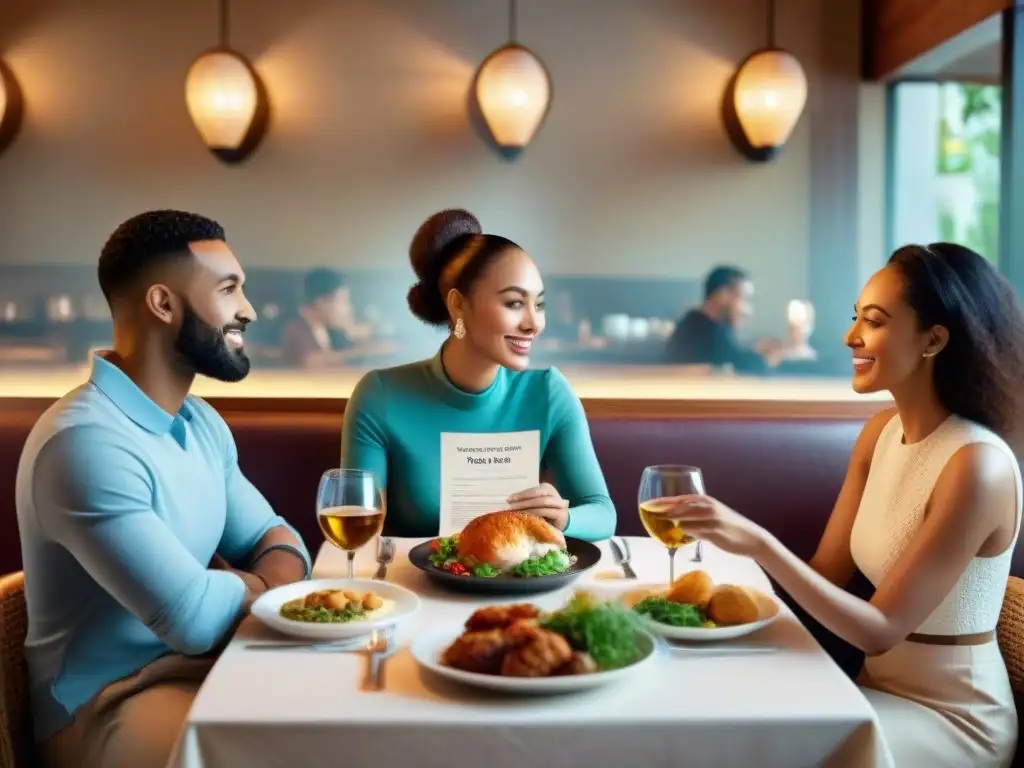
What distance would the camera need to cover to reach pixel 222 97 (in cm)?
340

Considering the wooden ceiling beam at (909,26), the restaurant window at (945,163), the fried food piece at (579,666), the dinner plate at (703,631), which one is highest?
the wooden ceiling beam at (909,26)

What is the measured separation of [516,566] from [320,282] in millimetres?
2075

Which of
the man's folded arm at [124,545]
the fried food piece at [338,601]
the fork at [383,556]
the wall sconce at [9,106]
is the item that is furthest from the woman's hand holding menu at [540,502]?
the wall sconce at [9,106]

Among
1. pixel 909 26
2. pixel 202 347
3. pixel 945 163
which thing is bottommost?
pixel 202 347

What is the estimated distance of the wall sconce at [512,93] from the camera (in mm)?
3428

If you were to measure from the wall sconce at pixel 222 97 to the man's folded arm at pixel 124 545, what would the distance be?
2054 mm

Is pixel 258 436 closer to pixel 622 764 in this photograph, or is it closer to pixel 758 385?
pixel 758 385

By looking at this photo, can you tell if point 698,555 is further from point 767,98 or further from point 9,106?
point 9,106

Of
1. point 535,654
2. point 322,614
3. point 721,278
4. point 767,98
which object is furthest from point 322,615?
point 767,98

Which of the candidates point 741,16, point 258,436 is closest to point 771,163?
point 741,16

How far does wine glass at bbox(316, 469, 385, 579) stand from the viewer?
1.64 metres

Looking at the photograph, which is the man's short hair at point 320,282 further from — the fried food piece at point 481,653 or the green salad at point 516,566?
the fried food piece at point 481,653

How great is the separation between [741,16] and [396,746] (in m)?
3.08

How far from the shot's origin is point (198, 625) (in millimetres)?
1554
